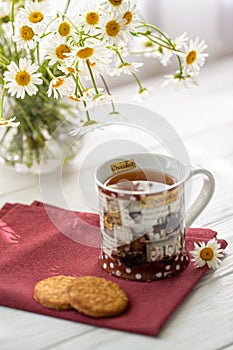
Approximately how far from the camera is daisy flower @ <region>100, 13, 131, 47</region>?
3.10 ft

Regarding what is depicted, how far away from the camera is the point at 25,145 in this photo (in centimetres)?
133

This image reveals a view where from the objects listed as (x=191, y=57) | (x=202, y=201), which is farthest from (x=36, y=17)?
(x=202, y=201)

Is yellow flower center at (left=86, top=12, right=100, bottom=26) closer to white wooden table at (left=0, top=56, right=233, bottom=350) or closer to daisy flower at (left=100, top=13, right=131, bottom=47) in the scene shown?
daisy flower at (left=100, top=13, right=131, bottom=47)

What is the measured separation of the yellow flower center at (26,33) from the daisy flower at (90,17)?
0.23ft

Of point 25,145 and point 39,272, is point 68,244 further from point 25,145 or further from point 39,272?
point 25,145

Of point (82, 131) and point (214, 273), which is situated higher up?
point (82, 131)

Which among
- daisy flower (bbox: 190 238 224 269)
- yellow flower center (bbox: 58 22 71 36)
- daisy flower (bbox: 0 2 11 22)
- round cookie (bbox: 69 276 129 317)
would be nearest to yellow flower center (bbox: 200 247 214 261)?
daisy flower (bbox: 190 238 224 269)

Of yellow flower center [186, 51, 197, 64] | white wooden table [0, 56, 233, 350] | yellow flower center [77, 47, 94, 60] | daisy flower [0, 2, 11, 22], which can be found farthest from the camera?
daisy flower [0, 2, 11, 22]

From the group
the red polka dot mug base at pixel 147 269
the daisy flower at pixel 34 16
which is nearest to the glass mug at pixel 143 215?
the red polka dot mug base at pixel 147 269

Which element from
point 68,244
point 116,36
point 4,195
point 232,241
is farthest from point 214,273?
point 4,195

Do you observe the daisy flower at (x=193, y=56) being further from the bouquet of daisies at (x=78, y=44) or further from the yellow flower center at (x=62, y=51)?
the yellow flower center at (x=62, y=51)

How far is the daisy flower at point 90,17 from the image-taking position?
38.0 inches

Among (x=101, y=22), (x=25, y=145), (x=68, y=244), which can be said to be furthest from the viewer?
(x=25, y=145)

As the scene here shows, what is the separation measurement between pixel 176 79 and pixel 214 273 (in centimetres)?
29
